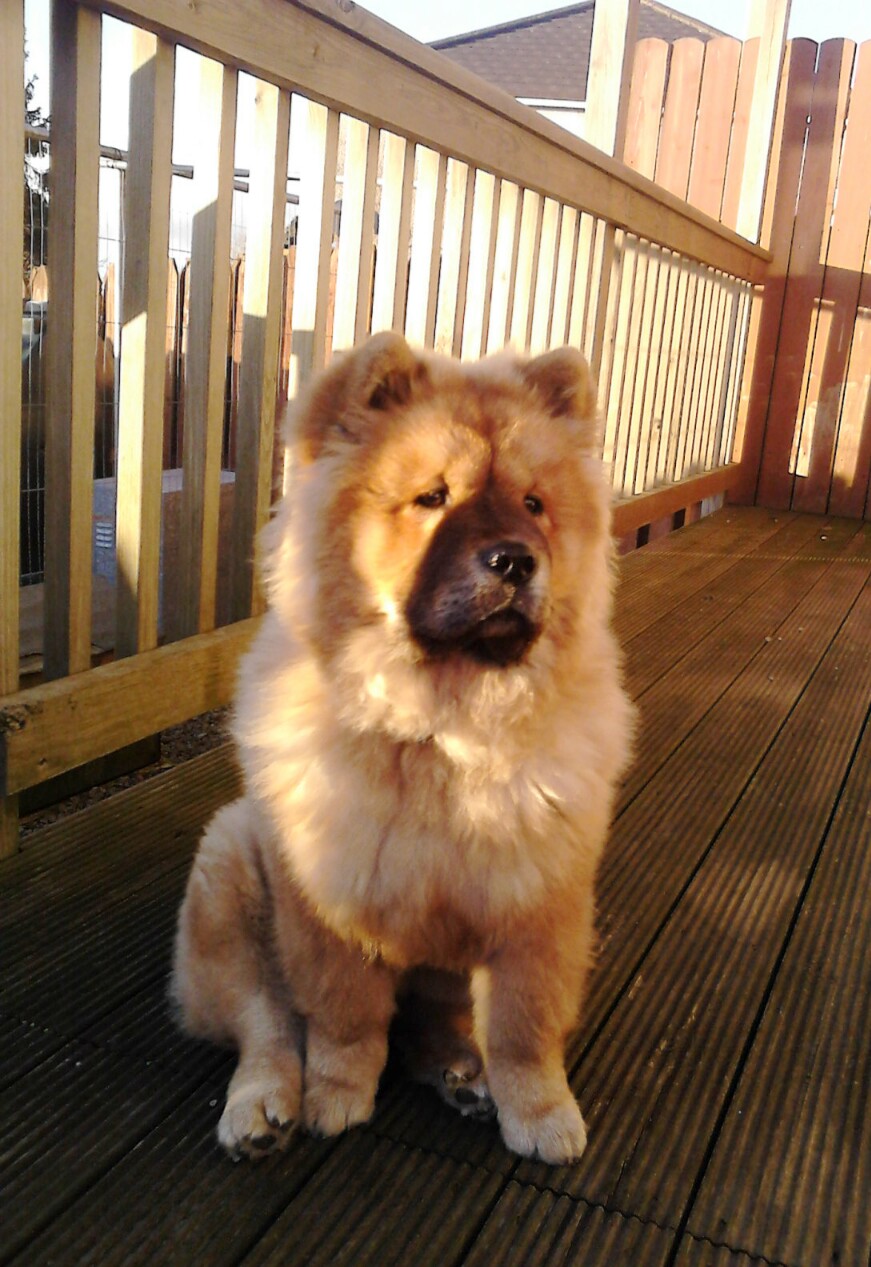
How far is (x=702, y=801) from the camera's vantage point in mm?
2623

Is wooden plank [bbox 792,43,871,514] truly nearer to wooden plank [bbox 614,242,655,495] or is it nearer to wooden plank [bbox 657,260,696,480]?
wooden plank [bbox 657,260,696,480]

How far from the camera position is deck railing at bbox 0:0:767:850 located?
6.55 feet

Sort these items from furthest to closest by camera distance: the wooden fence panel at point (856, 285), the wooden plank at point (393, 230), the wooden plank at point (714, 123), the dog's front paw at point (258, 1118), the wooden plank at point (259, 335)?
the wooden plank at point (714, 123), the wooden fence panel at point (856, 285), the wooden plank at point (393, 230), the wooden plank at point (259, 335), the dog's front paw at point (258, 1118)

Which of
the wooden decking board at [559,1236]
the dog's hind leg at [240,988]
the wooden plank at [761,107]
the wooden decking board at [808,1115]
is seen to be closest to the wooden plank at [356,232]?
the dog's hind leg at [240,988]

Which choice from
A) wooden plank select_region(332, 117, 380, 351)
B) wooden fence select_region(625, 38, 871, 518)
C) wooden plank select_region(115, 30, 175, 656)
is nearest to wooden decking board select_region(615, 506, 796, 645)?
wooden fence select_region(625, 38, 871, 518)

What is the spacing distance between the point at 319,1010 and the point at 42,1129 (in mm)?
398

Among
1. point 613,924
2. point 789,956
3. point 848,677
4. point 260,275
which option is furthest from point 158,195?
point 848,677

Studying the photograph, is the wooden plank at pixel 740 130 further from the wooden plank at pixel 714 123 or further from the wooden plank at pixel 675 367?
the wooden plank at pixel 675 367

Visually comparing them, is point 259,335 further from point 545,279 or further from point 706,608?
point 706,608

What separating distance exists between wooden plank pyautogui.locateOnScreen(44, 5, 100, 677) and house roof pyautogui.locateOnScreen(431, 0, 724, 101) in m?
18.1

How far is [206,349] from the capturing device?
2420 mm

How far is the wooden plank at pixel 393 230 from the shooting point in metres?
2.86

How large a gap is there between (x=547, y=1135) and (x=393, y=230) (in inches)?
91.6

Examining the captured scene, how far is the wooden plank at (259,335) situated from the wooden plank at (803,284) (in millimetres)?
5298
